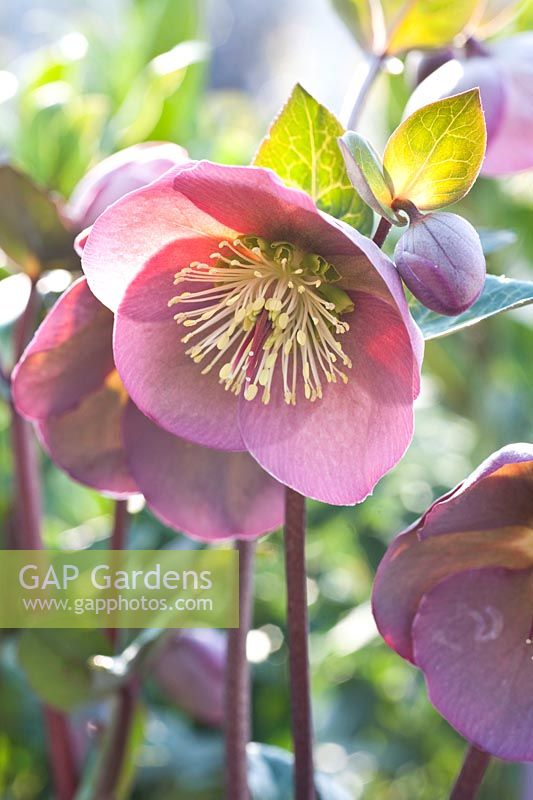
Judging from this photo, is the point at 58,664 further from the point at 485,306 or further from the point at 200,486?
the point at 485,306

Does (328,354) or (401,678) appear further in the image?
(401,678)

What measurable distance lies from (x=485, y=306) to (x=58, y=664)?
23cm

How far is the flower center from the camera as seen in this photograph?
0.36 m

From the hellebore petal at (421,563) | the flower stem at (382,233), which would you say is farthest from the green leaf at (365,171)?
the hellebore petal at (421,563)

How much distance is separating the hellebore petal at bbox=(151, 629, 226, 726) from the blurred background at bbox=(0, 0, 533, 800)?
0.02 m

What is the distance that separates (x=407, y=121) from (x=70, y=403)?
175 millimetres

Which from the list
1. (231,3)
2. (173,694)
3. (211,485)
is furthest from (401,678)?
(231,3)

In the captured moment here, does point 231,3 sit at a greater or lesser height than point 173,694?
lesser

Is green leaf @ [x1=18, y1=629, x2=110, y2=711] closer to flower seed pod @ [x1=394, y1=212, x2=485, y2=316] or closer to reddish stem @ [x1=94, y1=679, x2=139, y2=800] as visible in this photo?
reddish stem @ [x1=94, y1=679, x2=139, y2=800]

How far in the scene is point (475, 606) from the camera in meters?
0.37

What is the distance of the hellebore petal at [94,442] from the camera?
0.42 m

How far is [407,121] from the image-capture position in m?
0.32

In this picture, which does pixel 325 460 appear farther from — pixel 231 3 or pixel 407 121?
pixel 231 3

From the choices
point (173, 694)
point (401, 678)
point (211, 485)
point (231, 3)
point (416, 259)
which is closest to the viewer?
point (416, 259)
